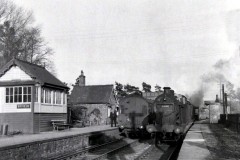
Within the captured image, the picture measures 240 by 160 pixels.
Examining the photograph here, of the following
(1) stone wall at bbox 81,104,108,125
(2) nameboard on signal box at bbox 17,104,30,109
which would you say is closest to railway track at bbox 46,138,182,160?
(2) nameboard on signal box at bbox 17,104,30,109

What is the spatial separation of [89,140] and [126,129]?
183 inches

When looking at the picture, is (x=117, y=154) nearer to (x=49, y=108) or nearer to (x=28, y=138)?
(x=28, y=138)

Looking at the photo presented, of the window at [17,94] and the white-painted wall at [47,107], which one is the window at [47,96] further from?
the window at [17,94]

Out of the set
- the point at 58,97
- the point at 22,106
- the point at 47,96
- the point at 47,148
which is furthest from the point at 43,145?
the point at 58,97

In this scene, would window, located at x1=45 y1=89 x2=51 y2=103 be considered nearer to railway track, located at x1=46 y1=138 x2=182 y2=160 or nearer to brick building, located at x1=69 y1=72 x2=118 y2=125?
railway track, located at x1=46 y1=138 x2=182 y2=160

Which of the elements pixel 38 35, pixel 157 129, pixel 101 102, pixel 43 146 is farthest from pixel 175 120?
pixel 38 35

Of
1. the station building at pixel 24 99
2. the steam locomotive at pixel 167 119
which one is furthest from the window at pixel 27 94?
the steam locomotive at pixel 167 119

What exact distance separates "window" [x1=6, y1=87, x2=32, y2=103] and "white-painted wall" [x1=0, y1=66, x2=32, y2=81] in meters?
0.81

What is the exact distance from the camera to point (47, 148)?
14078 mm

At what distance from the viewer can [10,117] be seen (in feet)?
72.4

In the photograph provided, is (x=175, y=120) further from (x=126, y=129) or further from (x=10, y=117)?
(x=10, y=117)

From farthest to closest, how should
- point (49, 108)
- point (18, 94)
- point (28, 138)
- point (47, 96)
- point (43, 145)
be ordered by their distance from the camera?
1. point (49, 108)
2. point (47, 96)
3. point (18, 94)
4. point (28, 138)
5. point (43, 145)

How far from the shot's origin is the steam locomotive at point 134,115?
23.0 m

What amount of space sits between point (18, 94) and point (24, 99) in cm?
61
